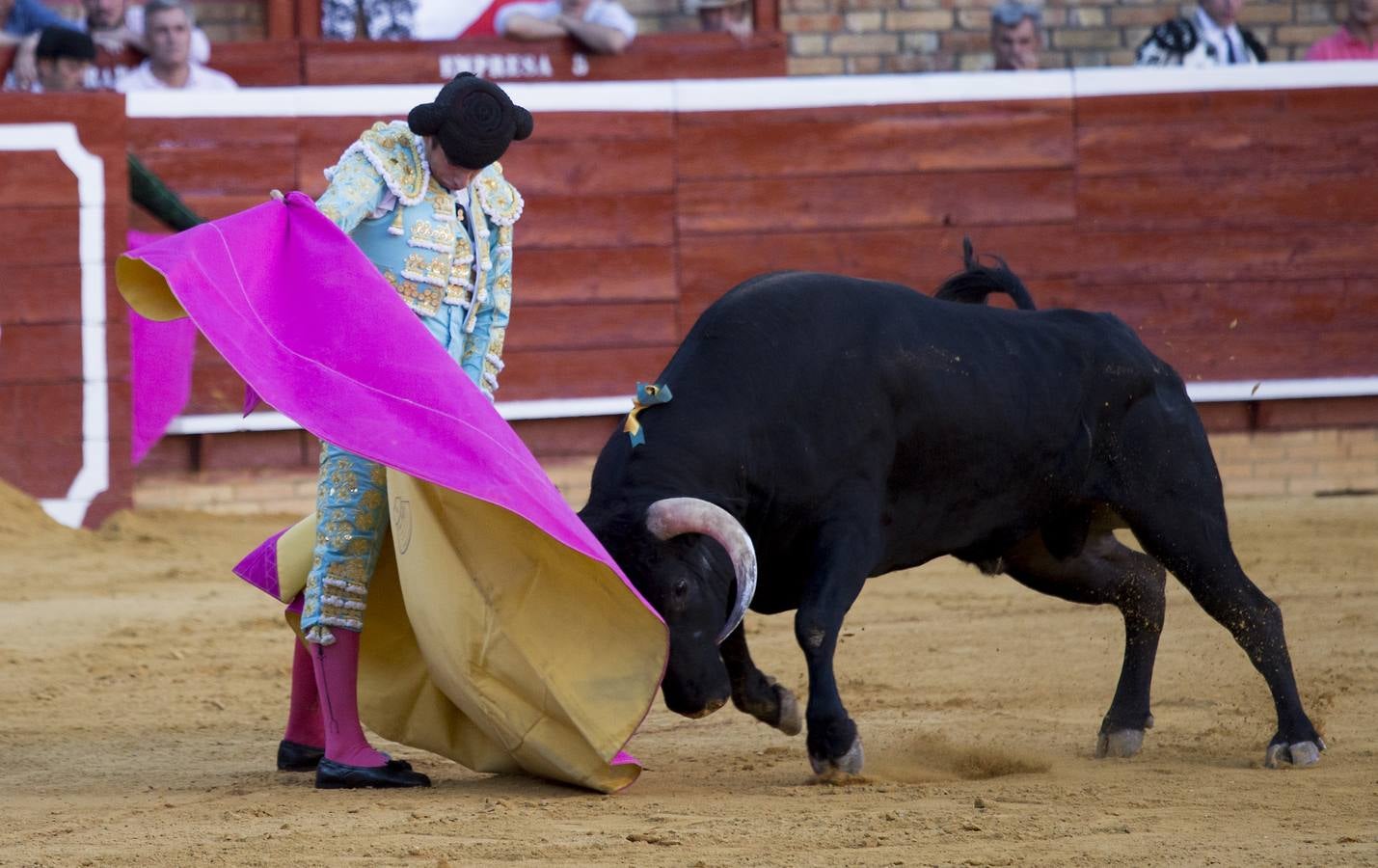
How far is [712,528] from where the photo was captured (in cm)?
328

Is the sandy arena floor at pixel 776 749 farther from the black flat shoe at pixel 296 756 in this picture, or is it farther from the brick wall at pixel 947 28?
the brick wall at pixel 947 28

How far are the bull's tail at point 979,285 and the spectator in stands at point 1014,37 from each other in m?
3.98

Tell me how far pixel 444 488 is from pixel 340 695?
0.42 metres

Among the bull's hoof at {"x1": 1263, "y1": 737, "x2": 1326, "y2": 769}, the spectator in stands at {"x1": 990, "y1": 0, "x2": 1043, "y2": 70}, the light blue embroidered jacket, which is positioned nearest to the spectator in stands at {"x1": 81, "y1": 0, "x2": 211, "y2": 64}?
the spectator in stands at {"x1": 990, "y1": 0, "x2": 1043, "y2": 70}

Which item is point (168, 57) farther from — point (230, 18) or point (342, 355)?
point (342, 355)

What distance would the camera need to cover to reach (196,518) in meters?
6.96

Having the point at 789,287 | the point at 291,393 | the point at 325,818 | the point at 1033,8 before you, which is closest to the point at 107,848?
the point at 325,818

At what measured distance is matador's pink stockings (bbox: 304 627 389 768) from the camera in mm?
3414

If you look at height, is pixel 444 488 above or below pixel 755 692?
above

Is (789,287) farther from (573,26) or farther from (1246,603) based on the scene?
(573,26)

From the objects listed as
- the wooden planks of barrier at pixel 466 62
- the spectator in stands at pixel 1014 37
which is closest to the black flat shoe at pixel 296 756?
the wooden planks of barrier at pixel 466 62

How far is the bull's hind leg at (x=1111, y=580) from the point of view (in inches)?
159

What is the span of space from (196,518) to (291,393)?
3.98 metres

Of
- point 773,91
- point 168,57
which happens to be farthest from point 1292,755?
point 168,57
